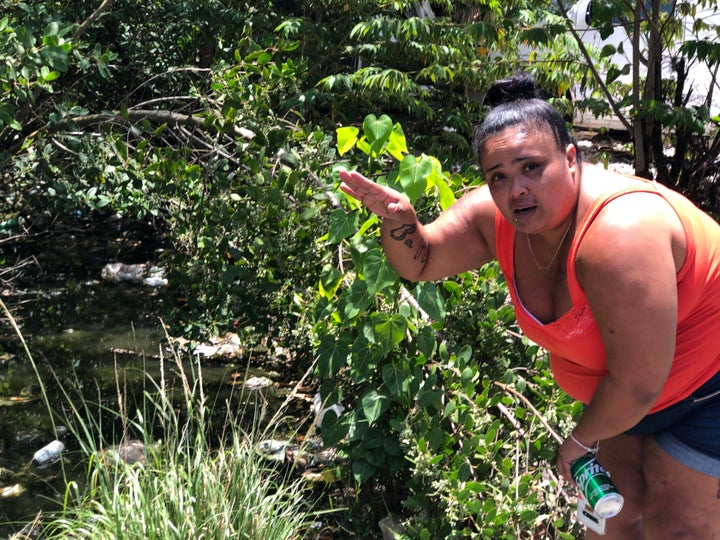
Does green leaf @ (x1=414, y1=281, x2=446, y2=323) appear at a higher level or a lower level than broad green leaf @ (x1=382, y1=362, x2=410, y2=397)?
higher

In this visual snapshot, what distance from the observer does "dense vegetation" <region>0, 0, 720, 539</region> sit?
9.48ft

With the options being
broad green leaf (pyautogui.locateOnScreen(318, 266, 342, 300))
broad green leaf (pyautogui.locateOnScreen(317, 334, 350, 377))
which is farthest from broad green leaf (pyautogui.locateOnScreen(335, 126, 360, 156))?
broad green leaf (pyautogui.locateOnScreen(317, 334, 350, 377))

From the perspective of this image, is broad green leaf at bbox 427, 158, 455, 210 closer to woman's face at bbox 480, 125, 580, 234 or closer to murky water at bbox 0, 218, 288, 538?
woman's face at bbox 480, 125, 580, 234

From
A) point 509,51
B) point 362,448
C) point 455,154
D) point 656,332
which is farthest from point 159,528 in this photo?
point 509,51

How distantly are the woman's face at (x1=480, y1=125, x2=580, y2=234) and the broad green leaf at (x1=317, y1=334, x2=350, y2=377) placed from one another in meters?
1.19

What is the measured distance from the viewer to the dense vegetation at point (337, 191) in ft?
9.48

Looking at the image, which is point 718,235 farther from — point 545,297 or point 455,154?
point 455,154

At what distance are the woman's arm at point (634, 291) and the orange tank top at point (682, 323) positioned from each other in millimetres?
44

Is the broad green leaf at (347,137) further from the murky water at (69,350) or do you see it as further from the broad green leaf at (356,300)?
the murky water at (69,350)

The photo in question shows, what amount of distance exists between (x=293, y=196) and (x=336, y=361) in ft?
3.63

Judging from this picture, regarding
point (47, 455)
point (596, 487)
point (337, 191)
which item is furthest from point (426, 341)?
point (47, 455)

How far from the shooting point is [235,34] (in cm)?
692

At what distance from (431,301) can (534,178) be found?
1.01 metres

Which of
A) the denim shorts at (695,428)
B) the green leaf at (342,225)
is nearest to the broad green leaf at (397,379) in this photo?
the green leaf at (342,225)
